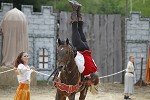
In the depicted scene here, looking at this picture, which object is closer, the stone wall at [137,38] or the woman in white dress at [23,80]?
the woman in white dress at [23,80]

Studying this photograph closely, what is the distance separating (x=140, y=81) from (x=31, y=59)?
4134 mm

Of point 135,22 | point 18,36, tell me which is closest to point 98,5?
point 135,22

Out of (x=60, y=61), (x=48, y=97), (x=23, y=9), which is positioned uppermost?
(x=23, y=9)

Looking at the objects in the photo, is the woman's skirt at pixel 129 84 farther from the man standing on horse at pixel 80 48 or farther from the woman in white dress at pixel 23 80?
the woman in white dress at pixel 23 80

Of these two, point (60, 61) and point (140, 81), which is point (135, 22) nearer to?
point (140, 81)

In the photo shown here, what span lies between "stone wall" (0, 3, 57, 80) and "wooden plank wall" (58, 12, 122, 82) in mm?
462

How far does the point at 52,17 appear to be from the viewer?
14773 millimetres

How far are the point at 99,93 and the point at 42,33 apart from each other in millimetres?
3534

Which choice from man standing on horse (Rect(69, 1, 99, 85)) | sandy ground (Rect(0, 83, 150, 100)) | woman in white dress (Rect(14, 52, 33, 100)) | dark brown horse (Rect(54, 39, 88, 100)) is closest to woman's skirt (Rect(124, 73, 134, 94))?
sandy ground (Rect(0, 83, 150, 100))

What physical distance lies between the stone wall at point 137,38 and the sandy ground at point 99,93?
51.5 inches

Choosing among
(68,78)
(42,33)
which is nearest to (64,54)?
(68,78)

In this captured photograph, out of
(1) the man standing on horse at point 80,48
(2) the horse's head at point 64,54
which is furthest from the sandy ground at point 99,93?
(2) the horse's head at point 64,54

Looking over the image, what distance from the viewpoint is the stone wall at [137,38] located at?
49.6ft

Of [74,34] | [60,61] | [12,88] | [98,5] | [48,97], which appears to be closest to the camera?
[60,61]
